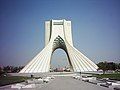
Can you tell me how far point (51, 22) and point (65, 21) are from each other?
266 cm

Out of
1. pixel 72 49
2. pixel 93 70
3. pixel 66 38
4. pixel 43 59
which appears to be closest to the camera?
pixel 93 70

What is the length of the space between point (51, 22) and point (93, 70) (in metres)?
14.8

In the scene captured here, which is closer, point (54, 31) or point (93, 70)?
point (93, 70)

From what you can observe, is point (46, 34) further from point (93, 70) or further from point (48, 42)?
point (93, 70)

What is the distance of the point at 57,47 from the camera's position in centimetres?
4856

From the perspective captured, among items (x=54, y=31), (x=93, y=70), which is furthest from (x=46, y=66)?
(x=54, y=31)

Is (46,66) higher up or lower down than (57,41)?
lower down

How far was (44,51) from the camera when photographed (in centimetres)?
3959

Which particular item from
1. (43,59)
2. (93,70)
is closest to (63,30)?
(43,59)

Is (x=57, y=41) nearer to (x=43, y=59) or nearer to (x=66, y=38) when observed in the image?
(x=66, y=38)

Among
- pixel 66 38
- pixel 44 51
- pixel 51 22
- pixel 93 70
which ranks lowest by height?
pixel 93 70

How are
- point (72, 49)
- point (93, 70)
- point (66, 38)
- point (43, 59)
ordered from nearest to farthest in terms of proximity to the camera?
point (93, 70) < point (43, 59) < point (72, 49) < point (66, 38)

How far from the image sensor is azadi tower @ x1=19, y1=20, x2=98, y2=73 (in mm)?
35656

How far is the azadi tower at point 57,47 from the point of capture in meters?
35.7
